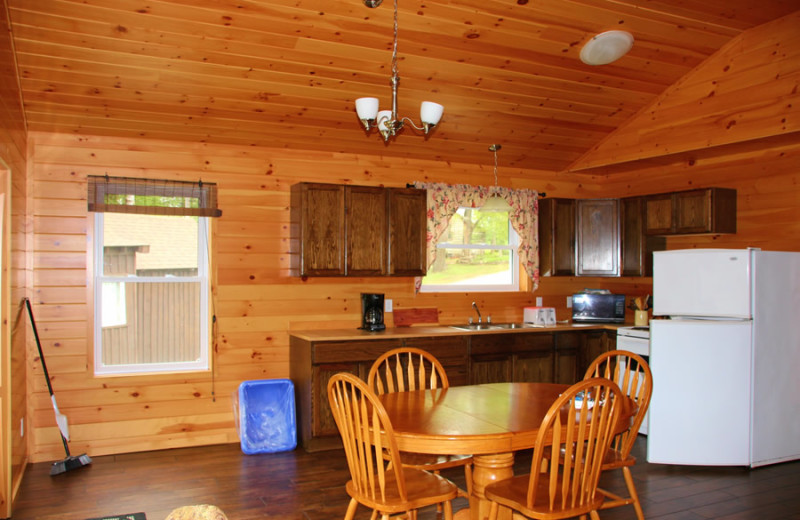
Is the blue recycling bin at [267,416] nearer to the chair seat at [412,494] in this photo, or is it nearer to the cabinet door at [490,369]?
the cabinet door at [490,369]

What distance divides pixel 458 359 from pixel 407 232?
108cm

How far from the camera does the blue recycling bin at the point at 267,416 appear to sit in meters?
4.54

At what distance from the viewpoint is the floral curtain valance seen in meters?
5.40

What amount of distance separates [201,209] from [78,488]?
1.99 meters

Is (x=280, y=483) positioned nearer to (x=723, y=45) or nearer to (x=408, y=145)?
(x=408, y=145)

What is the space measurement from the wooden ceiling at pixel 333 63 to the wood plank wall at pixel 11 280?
265 mm

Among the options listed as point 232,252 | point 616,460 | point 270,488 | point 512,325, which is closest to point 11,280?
point 232,252

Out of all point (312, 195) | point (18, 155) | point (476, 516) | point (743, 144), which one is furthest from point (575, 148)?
point (18, 155)

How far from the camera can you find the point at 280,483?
12.7 ft

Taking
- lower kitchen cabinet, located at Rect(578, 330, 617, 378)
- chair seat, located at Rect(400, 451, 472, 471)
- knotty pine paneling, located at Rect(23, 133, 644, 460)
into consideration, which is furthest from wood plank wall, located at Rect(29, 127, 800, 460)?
chair seat, located at Rect(400, 451, 472, 471)

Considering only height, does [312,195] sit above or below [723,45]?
below

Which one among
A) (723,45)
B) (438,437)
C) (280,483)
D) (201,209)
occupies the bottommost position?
(280,483)

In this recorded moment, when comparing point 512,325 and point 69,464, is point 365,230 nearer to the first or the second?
point 512,325

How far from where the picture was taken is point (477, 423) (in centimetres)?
257
